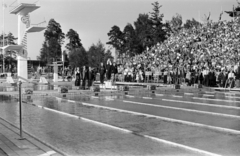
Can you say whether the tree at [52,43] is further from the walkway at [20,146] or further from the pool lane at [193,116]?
the walkway at [20,146]

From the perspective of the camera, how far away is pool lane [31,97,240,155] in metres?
8.60

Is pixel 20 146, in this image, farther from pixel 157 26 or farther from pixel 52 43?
pixel 52 43

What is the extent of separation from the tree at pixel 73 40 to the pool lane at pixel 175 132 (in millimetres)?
80914

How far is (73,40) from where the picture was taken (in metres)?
95.8

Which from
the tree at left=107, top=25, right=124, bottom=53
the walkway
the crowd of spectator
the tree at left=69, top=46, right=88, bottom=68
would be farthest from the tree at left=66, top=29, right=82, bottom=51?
the walkway

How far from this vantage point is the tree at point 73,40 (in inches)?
3721

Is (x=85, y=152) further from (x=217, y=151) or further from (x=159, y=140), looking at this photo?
(x=217, y=151)

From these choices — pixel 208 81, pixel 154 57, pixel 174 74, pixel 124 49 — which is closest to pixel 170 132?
pixel 208 81

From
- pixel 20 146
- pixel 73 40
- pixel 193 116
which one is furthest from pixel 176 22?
pixel 20 146

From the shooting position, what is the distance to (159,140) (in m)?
9.30

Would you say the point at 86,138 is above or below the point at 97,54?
below

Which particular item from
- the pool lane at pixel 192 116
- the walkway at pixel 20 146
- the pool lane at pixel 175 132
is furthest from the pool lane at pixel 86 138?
the pool lane at pixel 192 116

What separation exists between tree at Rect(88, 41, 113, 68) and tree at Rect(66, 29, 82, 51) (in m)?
19.9

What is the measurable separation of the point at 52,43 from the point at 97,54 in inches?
869
